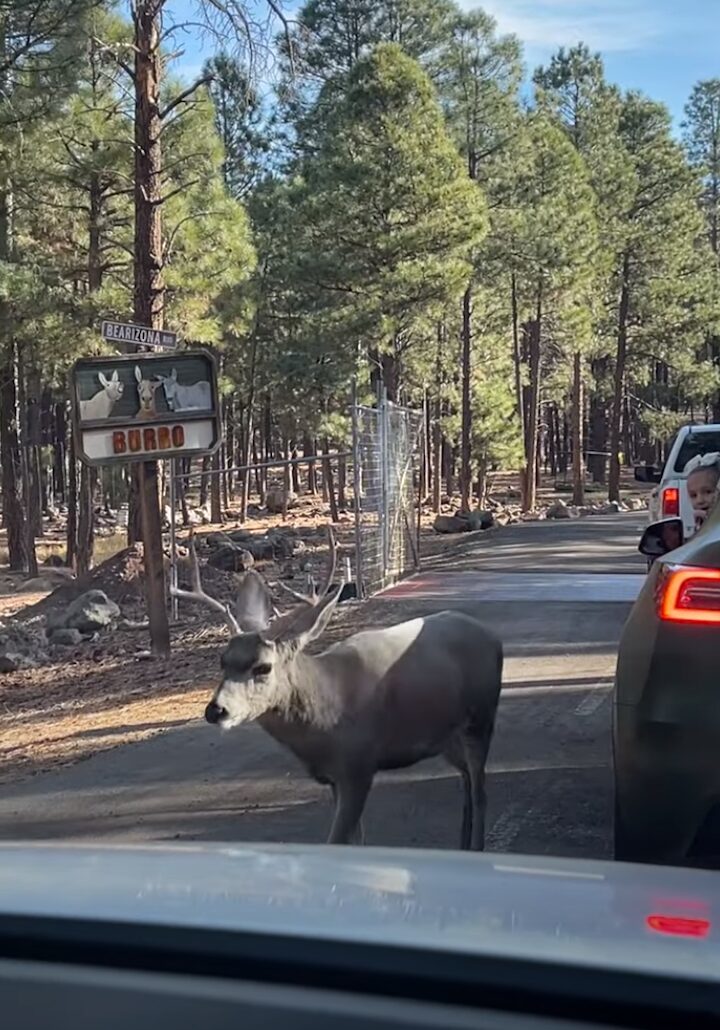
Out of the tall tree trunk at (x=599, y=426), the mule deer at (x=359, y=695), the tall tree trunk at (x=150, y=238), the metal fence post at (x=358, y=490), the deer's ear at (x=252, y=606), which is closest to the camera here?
the mule deer at (x=359, y=695)

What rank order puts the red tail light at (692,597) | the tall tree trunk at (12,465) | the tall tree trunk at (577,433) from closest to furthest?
the red tail light at (692,597), the tall tree trunk at (12,465), the tall tree trunk at (577,433)

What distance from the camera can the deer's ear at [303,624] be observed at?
636cm

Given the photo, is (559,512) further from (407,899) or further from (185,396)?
(407,899)

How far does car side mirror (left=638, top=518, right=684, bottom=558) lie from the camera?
25.7 ft

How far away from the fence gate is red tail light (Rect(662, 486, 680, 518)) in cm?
348

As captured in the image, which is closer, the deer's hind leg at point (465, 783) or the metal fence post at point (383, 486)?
the deer's hind leg at point (465, 783)

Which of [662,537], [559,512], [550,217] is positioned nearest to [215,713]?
[662,537]

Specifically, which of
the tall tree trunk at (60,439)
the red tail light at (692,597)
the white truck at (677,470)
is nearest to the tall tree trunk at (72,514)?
the white truck at (677,470)

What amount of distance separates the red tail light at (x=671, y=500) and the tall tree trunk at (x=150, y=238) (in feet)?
17.5

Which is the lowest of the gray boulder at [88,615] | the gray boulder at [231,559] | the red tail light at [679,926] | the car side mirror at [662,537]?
the gray boulder at [88,615]

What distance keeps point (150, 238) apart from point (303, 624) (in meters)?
9.36

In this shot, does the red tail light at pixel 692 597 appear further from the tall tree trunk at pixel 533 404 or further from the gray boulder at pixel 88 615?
the tall tree trunk at pixel 533 404

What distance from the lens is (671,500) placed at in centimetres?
1481

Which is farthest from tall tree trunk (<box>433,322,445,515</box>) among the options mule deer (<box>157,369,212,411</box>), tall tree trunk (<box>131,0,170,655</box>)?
mule deer (<box>157,369,212,411</box>)
